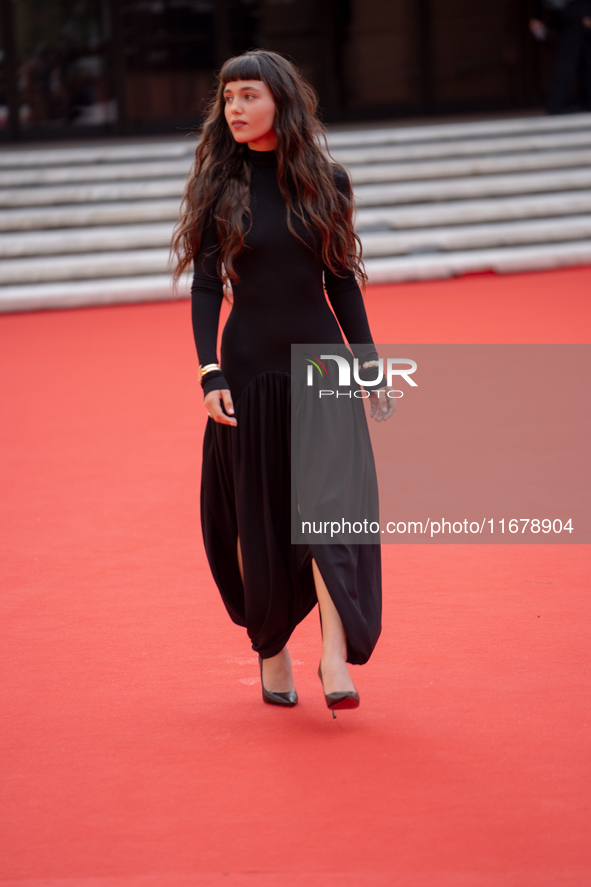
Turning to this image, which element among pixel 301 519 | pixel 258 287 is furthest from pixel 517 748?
pixel 258 287

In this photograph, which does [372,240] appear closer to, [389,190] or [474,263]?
[389,190]

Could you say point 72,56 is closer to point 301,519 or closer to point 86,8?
point 86,8

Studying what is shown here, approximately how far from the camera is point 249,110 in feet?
8.51

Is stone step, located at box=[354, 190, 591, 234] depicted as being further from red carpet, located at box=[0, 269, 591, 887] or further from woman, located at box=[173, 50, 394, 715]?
woman, located at box=[173, 50, 394, 715]

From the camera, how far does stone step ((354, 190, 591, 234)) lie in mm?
10836

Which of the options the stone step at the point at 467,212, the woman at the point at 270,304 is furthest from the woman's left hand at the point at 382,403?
the stone step at the point at 467,212

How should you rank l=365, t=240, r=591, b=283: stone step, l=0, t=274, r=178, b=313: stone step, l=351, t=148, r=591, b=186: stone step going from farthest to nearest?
1. l=351, t=148, r=591, b=186: stone step
2. l=365, t=240, r=591, b=283: stone step
3. l=0, t=274, r=178, b=313: stone step

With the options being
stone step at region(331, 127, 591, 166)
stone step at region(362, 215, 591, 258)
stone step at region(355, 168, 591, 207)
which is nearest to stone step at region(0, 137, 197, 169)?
stone step at region(331, 127, 591, 166)

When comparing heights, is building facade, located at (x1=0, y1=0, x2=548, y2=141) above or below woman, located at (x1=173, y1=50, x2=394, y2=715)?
above

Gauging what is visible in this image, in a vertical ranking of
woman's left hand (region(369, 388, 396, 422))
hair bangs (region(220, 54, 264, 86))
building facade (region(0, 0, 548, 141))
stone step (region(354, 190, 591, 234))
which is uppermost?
building facade (region(0, 0, 548, 141))

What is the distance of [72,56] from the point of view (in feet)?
47.1

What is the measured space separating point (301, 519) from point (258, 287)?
62 cm

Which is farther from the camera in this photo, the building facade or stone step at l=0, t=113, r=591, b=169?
the building facade

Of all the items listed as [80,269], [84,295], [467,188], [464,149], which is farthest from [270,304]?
[464,149]
